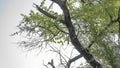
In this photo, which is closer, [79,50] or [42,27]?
[79,50]

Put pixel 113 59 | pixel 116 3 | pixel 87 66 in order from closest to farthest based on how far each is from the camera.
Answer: pixel 116 3
pixel 113 59
pixel 87 66

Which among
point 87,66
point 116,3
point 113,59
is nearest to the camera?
point 116,3

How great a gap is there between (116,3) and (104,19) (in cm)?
232

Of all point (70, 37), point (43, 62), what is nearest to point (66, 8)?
point (70, 37)

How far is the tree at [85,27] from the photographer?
1934cm

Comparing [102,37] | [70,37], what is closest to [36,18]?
[70,37]

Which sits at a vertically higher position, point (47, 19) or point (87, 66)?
point (47, 19)

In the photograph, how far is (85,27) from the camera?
66.3 feet

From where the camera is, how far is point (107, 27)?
19547 mm

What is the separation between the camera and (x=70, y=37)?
805 inches

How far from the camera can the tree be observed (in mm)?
19344

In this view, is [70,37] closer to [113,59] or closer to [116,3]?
[113,59]

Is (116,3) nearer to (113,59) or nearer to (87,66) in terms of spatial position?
(113,59)

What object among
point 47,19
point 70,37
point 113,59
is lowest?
point 113,59
